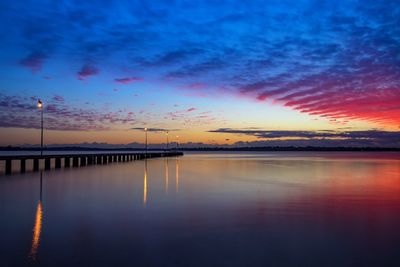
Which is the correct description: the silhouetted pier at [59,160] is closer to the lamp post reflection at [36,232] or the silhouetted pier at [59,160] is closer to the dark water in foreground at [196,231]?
the dark water in foreground at [196,231]

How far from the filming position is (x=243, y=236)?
10.8 m

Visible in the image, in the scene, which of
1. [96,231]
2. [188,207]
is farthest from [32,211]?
[188,207]

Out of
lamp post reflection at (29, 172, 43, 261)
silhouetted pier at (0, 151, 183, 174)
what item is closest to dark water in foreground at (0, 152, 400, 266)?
lamp post reflection at (29, 172, 43, 261)

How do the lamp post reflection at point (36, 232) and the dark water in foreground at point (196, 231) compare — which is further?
the lamp post reflection at point (36, 232)

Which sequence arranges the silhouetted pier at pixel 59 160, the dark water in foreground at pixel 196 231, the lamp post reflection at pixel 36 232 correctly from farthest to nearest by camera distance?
the silhouetted pier at pixel 59 160 < the lamp post reflection at pixel 36 232 < the dark water in foreground at pixel 196 231

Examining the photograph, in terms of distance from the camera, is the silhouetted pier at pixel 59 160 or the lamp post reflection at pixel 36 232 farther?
the silhouetted pier at pixel 59 160

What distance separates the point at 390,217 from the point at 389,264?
706 cm

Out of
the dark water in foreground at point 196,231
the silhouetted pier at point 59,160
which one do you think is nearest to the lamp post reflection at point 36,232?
the dark water in foreground at point 196,231

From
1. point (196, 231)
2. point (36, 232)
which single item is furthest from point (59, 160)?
point (196, 231)

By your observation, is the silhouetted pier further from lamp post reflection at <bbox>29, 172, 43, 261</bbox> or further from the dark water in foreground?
lamp post reflection at <bbox>29, 172, 43, 261</bbox>

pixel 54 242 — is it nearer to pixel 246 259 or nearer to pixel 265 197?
pixel 246 259

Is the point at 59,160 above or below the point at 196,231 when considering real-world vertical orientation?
above

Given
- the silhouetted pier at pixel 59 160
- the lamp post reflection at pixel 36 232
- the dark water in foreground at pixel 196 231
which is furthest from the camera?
the silhouetted pier at pixel 59 160

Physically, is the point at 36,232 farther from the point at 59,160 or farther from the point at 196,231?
the point at 59,160
